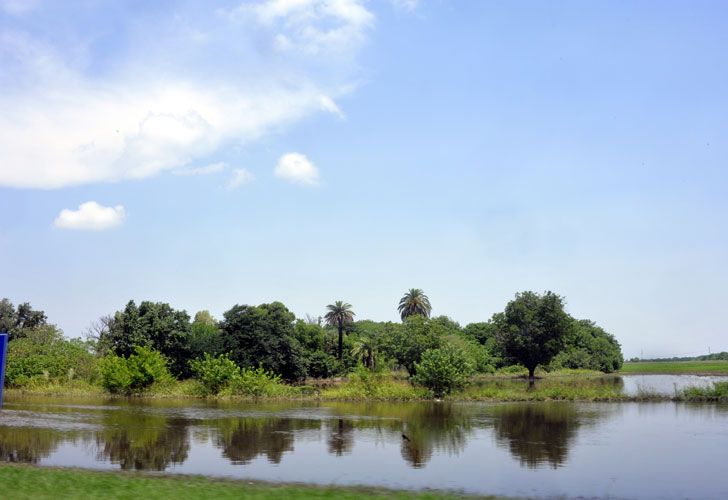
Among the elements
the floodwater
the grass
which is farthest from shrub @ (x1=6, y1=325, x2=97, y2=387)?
the grass

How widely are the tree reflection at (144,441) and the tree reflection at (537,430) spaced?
11504 millimetres

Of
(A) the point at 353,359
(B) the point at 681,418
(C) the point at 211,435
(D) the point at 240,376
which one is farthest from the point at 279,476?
(A) the point at 353,359

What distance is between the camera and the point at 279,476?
1745 centimetres

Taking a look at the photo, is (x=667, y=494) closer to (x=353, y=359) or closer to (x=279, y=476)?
(x=279, y=476)

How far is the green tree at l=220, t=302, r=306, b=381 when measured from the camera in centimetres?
5562

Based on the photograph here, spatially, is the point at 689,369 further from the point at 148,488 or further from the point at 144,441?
the point at 148,488

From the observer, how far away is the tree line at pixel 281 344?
49.0 m

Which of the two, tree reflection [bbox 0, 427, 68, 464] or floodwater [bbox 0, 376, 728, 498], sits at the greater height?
tree reflection [bbox 0, 427, 68, 464]

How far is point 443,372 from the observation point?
1706 inches

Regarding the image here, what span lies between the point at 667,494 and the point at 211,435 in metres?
17.2

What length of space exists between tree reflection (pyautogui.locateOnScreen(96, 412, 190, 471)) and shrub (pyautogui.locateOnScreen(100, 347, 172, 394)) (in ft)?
51.2

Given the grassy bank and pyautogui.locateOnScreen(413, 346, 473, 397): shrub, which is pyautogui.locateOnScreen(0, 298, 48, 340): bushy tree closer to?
the grassy bank

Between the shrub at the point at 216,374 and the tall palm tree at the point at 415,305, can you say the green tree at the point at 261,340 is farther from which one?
the tall palm tree at the point at 415,305

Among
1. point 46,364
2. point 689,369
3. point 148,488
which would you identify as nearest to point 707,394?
point 148,488
